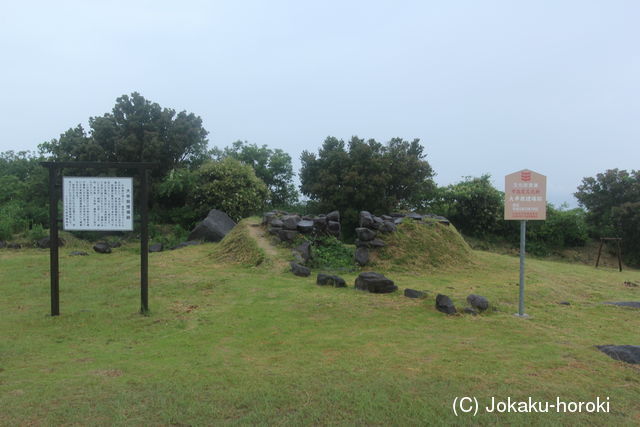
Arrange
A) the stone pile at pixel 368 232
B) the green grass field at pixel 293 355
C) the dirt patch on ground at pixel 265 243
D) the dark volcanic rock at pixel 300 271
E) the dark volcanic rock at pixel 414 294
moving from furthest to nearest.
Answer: the stone pile at pixel 368 232 < the dirt patch on ground at pixel 265 243 < the dark volcanic rock at pixel 300 271 < the dark volcanic rock at pixel 414 294 < the green grass field at pixel 293 355

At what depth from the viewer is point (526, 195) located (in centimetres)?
710

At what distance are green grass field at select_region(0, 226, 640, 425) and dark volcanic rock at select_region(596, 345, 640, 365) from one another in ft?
0.47

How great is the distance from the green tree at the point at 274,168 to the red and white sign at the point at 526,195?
19538 mm

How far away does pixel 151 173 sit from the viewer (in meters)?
21.4

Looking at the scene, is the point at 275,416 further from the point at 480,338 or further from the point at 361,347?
the point at 480,338

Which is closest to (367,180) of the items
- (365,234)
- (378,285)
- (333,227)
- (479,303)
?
(333,227)

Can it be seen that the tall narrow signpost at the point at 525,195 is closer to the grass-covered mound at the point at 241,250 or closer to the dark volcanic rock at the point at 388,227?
the dark volcanic rock at the point at 388,227

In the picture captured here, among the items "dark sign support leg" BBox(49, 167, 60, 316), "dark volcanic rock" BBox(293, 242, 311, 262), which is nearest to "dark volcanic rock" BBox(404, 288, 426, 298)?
"dark volcanic rock" BBox(293, 242, 311, 262)

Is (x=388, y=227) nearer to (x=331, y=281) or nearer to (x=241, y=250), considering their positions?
(x=331, y=281)

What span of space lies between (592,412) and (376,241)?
27.5 feet

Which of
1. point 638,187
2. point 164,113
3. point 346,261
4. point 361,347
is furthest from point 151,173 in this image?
point 638,187

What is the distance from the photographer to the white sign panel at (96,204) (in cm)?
691

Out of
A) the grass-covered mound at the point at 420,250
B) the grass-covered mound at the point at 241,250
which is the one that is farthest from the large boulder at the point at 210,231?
the grass-covered mound at the point at 420,250

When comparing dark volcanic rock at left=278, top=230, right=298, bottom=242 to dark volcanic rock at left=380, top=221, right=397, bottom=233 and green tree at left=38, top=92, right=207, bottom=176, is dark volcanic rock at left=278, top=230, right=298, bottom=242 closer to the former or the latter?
dark volcanic rock at left=380, top=221, right=397, bottom=233
